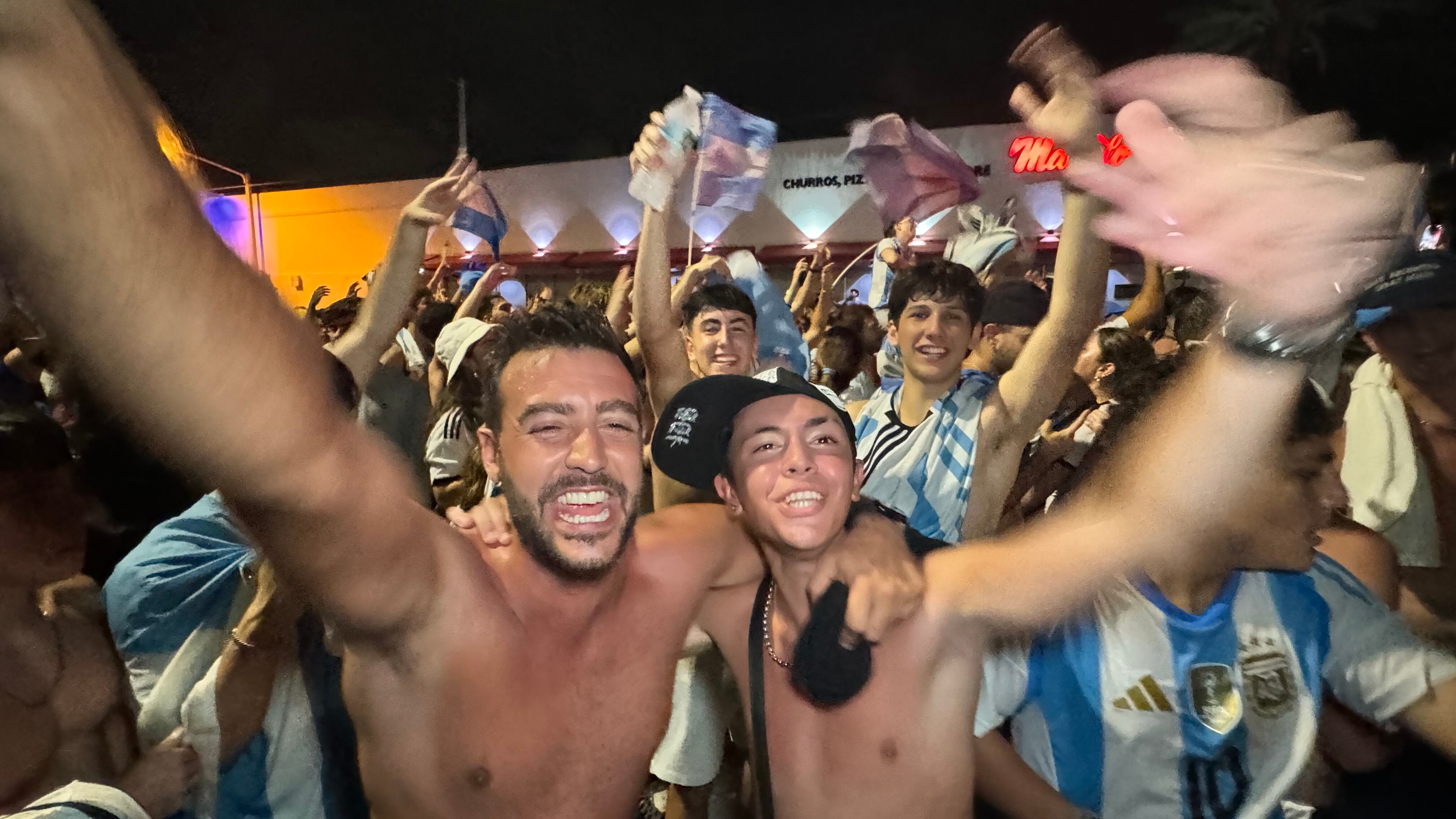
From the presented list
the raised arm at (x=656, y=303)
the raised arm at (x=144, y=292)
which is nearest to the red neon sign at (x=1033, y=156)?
the raised arm at (x=656, y=303)

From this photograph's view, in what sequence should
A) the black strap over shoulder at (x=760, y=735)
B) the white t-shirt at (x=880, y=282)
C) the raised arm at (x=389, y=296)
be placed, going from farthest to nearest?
the white t-shirt at (x=880, y=282), the raised arm at (x=389, y=296), the black strap over shoulder at (x=760, y=735)

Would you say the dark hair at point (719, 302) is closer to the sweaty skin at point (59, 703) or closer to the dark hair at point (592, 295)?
the dark hair at point (592, 295)

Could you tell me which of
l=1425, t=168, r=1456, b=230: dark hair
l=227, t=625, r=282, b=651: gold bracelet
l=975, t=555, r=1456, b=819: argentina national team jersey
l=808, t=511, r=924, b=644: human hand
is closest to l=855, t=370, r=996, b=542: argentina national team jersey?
l=808, t=511, r=924, b=644: human hand

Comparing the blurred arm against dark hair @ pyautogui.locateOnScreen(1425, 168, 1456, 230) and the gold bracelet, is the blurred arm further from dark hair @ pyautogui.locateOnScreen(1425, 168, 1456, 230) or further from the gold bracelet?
dark hair @ pyautogui.locateOnScreen(1425, 168, 1456, 230)

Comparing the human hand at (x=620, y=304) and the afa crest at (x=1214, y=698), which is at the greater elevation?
the human hand at (x=620, y=304)

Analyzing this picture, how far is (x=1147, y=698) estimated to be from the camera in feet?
6.91

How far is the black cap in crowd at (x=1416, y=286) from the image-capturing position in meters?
2.48

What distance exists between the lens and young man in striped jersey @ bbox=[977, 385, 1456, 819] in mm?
2074

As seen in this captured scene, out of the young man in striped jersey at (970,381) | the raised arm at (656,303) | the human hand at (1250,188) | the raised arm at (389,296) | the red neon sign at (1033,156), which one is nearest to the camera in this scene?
the human hand at (1250,188)

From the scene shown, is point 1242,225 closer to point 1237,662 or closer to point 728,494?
point 1237,662

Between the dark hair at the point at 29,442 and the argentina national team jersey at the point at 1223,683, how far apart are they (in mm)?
2601

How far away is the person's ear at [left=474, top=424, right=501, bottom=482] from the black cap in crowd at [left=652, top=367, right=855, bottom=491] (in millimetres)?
480

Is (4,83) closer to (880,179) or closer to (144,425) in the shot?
(144,425)

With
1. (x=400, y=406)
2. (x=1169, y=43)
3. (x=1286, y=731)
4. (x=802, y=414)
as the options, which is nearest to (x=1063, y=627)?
(x=1286, y=731)
